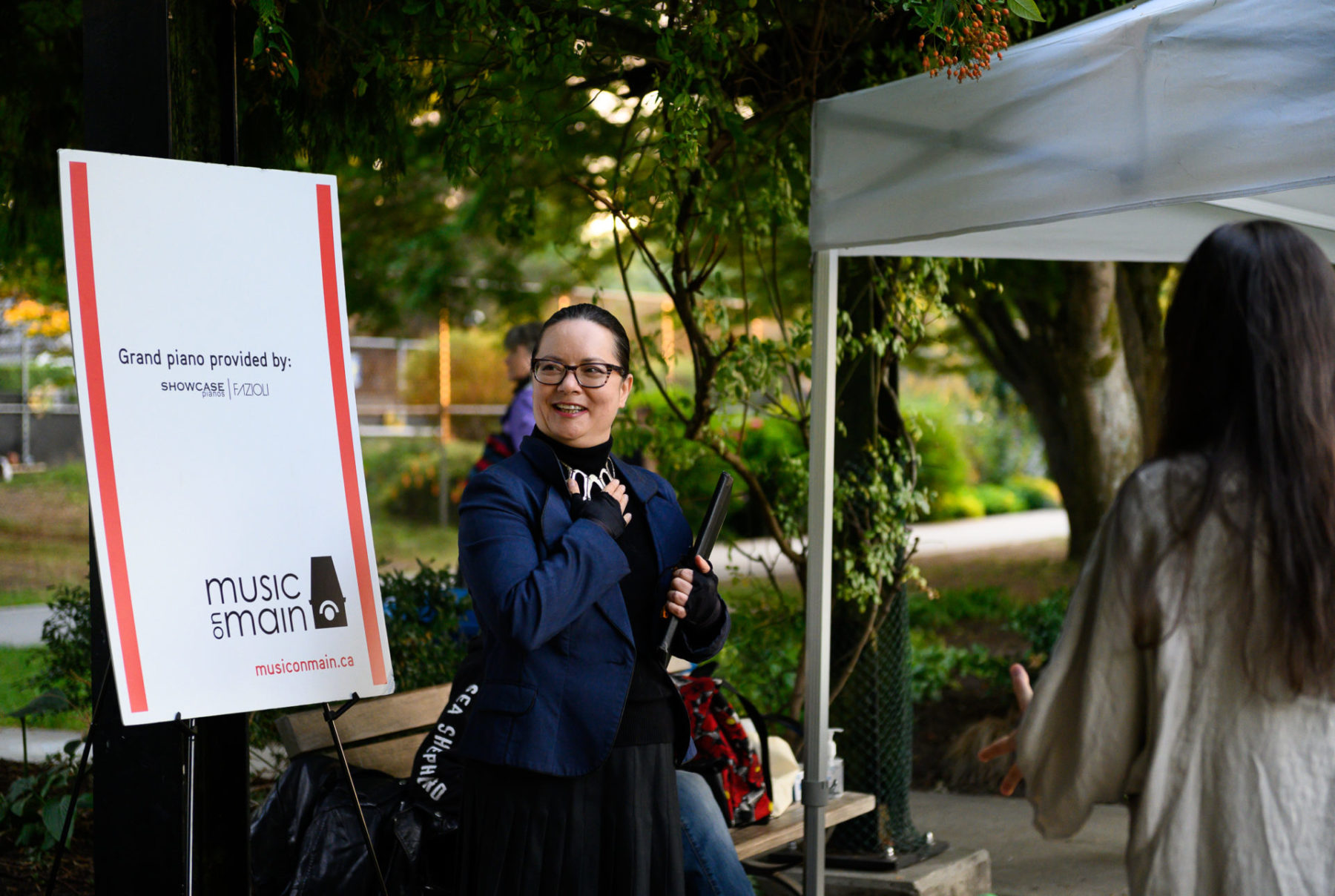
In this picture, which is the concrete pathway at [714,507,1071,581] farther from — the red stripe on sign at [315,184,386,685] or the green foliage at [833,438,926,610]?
the red stripe on sign at [315,184,386,685]

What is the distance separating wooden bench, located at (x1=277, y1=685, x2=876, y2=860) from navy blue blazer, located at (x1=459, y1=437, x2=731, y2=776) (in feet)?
4.23

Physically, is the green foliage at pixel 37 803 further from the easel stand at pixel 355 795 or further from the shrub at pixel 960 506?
the shrub at pixel 960 506

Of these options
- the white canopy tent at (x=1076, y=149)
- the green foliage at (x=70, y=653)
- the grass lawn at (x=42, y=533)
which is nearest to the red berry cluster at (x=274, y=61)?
the white canopy tent at (x=1076, y=149)

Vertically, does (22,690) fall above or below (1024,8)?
below

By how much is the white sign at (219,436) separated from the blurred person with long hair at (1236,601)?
5.79ft

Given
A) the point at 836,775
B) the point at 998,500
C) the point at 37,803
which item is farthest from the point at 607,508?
the point at 998,500

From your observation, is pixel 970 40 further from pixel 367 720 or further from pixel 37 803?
pixel 37 803

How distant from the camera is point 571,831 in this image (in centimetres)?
227

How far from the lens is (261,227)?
2779 mm

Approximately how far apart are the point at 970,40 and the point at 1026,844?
3827 millimetres

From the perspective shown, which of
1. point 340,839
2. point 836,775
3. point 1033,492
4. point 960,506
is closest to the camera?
point 340,839

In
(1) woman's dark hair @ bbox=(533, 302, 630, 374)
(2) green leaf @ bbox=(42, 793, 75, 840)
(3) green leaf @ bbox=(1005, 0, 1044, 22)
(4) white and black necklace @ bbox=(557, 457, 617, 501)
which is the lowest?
(2) green leaf @ bbox=(42, 793, 75, 840)

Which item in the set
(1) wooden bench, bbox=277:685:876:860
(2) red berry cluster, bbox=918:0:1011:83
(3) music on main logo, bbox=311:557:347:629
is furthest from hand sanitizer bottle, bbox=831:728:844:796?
(2) red berry cluster, bbox=918:0:1011:83

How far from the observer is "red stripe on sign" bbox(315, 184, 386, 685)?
2.81 metres
